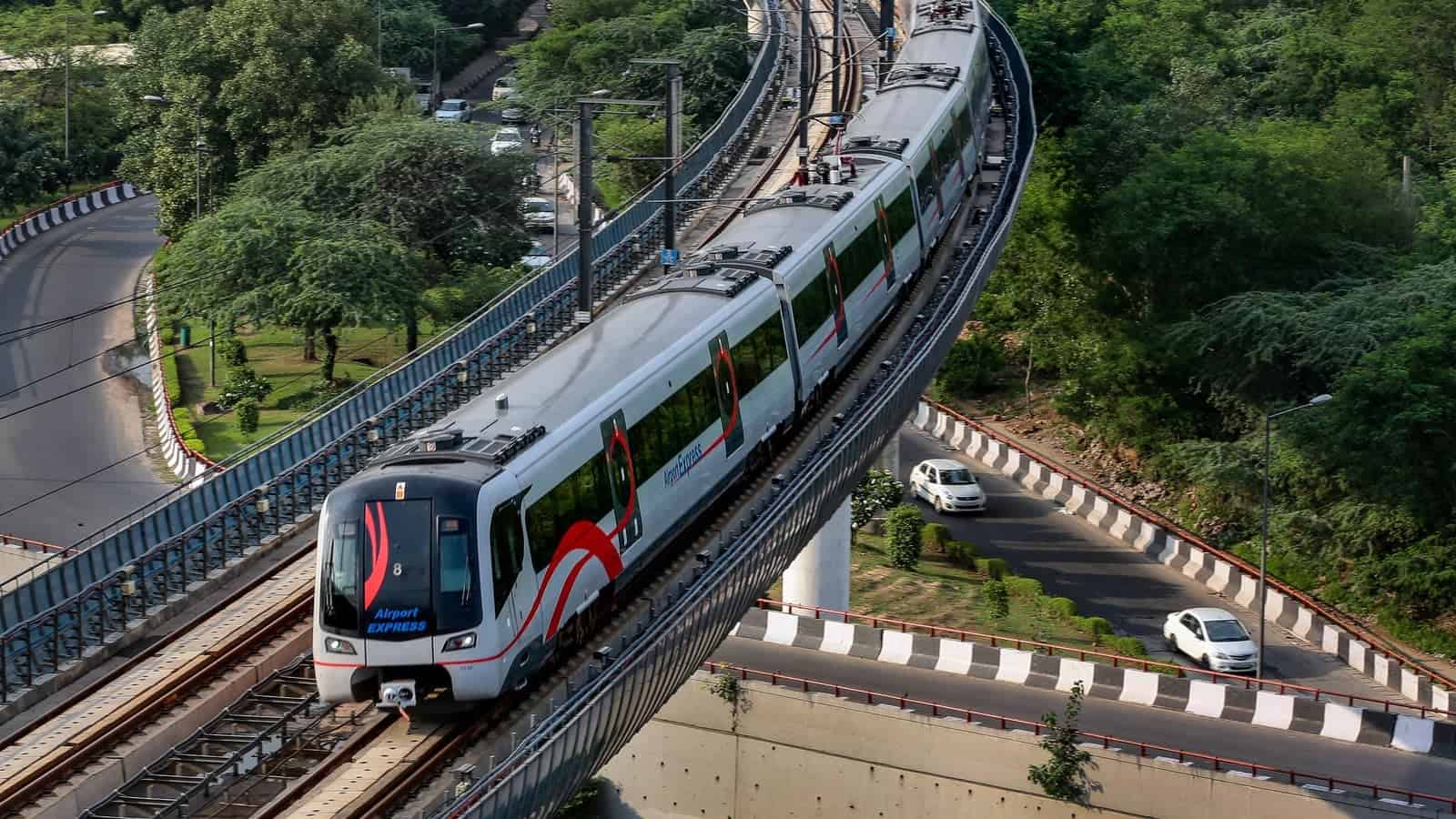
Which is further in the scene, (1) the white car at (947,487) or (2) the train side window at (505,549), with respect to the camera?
(1) the white car at (947,487)

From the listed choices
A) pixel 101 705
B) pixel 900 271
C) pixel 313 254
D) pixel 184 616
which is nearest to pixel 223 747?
pixel 101 705

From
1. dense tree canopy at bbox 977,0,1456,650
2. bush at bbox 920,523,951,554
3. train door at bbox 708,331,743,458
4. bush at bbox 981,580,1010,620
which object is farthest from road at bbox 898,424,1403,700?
train door at bbox 708,331,743,458

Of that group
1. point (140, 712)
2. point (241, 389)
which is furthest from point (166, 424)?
point (140, 712)

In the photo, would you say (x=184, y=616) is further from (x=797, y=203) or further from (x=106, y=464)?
(x=106, y=464)

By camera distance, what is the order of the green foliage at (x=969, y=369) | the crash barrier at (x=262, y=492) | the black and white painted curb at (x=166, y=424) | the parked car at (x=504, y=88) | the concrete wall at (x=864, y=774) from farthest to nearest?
the parked car at (x=504, y=88) → the green foliage at (x=969, y=369) → the black and white painted curb at (x=166, y=424) → the concrete wall at (x=864, y=774) → the crash barrier at (x=262, y=492)

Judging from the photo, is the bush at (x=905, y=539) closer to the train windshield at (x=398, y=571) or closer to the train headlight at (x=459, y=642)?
the train headlight at (x=459, y=642)

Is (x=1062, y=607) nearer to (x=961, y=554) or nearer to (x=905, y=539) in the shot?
(x=961, y=554)

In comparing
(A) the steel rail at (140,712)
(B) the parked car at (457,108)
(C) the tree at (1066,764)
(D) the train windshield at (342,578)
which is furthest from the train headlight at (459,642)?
(B) the parked car at (457,108)
